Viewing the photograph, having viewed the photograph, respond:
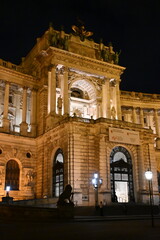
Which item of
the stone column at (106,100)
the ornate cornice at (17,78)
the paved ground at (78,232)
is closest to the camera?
the paved ground at (78,232)

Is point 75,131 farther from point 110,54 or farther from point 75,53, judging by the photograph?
point 110,54

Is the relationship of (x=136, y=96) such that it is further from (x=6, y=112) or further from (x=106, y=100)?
(x=6, y=112)

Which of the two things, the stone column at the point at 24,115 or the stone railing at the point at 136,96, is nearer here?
the stone column at the point at 24,115

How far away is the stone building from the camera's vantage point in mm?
33688

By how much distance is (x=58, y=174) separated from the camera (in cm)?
3597

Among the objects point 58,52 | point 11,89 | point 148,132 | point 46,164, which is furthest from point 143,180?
point 11,89

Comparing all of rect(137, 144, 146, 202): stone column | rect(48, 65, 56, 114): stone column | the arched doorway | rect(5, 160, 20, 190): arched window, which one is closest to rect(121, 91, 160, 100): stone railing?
rect(48, 65, 56, 114): stone column

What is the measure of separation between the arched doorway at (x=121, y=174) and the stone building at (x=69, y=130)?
12 centimetres

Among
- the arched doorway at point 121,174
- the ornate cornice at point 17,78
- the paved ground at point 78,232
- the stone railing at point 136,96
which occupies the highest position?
the stone railing at point 136,96

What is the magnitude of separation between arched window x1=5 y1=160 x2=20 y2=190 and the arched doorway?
13.3 m

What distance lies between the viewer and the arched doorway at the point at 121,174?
1393 inches

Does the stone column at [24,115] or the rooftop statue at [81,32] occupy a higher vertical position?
the rooftop statue at [81,32]

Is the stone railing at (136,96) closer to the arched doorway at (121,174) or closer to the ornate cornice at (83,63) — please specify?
the ornate cornice at (83,63)

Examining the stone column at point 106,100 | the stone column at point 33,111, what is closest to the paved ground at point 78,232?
the stone column at point 33,111
